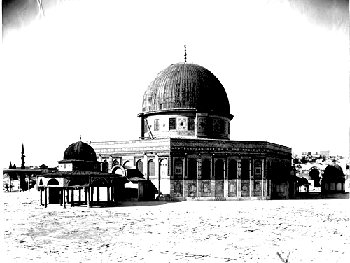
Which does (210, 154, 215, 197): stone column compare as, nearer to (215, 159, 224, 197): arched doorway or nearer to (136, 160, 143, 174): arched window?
(215, 159, 224, 197): arched doorway

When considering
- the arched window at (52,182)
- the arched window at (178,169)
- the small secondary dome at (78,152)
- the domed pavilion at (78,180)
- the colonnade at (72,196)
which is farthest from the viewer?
the arched window at (178,169)

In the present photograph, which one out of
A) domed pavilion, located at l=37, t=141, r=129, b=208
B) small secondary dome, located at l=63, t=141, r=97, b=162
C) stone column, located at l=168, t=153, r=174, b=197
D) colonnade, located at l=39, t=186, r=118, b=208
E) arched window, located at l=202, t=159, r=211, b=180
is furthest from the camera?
arched window, located at l=202, t=159, r=211, b=180

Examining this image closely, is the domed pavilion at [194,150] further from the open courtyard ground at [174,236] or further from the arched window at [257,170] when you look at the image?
the open courtyard ground at [174,236]

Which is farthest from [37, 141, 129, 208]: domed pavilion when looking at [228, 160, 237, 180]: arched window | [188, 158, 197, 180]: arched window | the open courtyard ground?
[228, 160, 237, 180]: arched window

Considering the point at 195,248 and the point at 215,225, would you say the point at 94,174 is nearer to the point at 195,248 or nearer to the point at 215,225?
the point at 215,225

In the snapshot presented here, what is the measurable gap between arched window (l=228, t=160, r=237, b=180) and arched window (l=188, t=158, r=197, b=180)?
2.75 metres

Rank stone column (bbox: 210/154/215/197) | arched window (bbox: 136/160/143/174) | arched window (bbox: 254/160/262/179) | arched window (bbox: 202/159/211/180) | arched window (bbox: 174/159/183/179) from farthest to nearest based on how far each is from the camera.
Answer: arched window (bbox: 254/160/262/179) < arched window (bbox: 136/160/143/174) < arched window (bbox: 202/159/211/180) < stone column (bbox: 210/154/215/197) < arched window (bbox: 174/159/183/179)

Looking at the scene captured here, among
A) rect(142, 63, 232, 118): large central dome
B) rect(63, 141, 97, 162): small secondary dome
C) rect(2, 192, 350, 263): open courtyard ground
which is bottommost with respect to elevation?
rect(2, 192, 350, 263): open courtyard ground

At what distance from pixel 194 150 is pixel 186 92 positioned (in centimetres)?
614

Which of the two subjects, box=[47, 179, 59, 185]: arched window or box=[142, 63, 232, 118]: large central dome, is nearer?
box=[47, 179, 59, 185]: arched window

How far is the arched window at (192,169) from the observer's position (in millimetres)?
34750

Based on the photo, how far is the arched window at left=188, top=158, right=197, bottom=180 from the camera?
34.8 m

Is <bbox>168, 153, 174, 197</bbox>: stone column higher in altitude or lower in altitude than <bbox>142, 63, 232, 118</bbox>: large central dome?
lower

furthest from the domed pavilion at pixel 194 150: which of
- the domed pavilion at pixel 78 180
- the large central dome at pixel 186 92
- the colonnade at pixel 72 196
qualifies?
the colonnade at pixel 72 196
